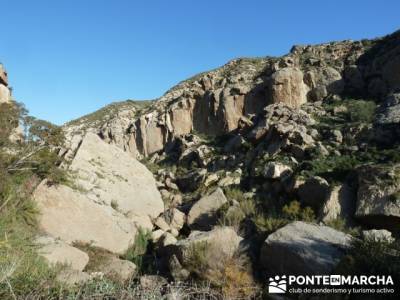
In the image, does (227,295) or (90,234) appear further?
(90,234)

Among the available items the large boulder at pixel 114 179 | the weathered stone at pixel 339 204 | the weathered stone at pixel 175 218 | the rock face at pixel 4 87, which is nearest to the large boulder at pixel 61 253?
the large boulder at pixel 114 179

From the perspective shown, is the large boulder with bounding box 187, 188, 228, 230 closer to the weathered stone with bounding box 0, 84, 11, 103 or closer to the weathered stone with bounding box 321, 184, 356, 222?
the weathered stone with bounding box 321, 184, 356, 222

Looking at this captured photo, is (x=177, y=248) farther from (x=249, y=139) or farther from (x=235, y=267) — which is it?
(x=249, y=139)

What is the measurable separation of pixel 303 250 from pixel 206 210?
7395 mm

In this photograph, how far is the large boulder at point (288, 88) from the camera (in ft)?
83.0

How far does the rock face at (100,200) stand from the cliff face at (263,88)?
19.4ft

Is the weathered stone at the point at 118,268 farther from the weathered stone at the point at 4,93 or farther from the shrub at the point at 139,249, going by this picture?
the weathered stone at the point at 4,93

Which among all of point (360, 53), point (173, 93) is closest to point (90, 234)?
point (360, 53)

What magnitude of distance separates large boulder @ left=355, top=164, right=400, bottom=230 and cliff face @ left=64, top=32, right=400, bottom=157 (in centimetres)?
1151

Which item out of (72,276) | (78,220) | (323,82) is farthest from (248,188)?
(323,82)

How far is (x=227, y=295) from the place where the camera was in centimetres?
759

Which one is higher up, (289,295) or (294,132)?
(294,132)

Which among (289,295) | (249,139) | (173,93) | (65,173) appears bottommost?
(289,295)

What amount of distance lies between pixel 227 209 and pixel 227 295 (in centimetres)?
691
